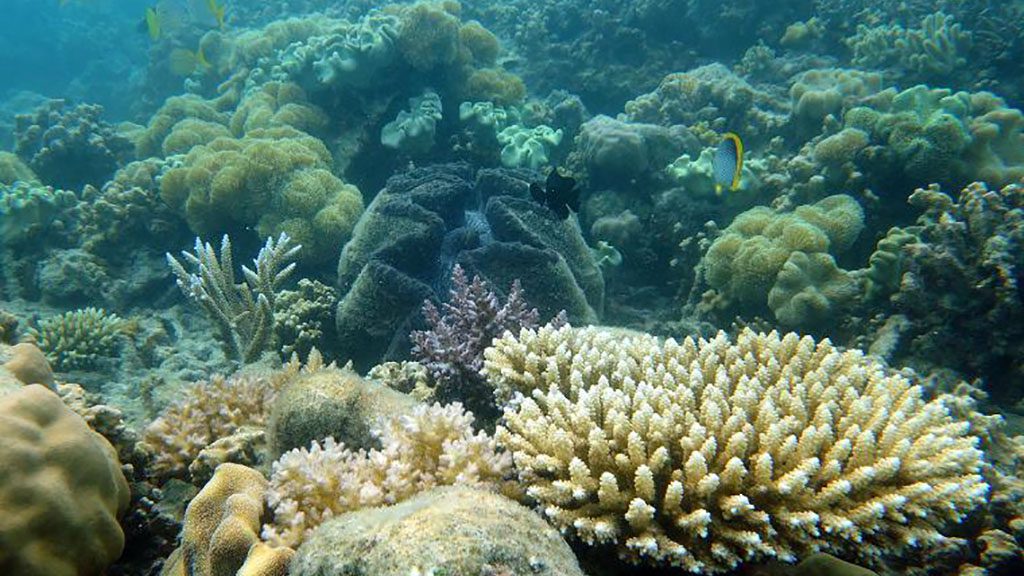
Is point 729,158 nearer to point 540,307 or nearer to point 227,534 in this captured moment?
point 540,307

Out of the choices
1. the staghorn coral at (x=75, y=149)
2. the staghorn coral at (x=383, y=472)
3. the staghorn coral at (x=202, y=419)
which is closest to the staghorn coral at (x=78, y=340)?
the staghorn coral at (x=202, y=419)

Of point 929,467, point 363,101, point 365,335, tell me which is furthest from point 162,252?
point 929,467

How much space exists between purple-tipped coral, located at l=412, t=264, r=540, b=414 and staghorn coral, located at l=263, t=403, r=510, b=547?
0.86m

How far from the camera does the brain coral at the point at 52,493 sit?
78.4 inches

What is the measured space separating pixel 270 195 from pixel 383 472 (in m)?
5.41

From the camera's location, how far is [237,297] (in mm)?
5695

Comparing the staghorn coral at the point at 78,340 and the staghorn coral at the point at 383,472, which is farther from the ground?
the staghorn coral at the point at 383,472

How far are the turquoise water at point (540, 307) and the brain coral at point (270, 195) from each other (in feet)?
0.15

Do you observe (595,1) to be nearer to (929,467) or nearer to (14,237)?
(14,237)

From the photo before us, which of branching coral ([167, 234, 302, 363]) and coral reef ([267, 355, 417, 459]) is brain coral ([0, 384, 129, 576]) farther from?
branching coral ([167, 234, 302, 363])

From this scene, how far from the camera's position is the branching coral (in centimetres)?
523

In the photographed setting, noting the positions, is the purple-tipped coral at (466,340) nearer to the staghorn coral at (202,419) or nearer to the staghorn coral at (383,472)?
the staghorn coral at (383,472)

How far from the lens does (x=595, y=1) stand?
12234 millimetres

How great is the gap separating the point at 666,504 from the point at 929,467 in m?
1.15
